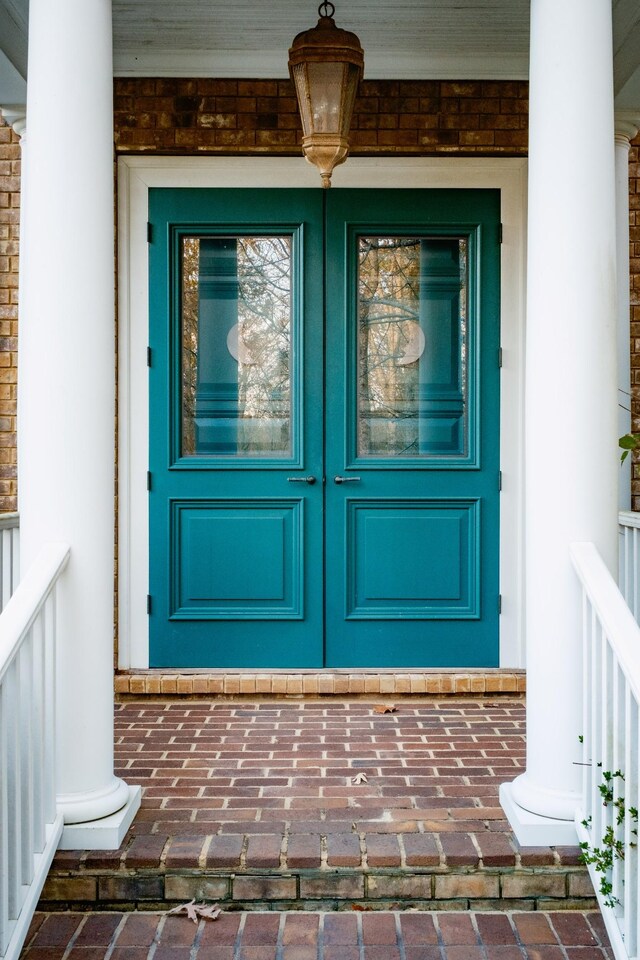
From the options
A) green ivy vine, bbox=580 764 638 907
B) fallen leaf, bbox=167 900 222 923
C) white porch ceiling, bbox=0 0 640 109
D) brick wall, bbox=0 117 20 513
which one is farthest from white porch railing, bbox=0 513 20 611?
green ivy vine, bbox=580 764 638 907

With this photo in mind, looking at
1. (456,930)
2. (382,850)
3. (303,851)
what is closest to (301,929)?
(303,851)

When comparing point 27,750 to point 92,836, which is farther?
point 92,836

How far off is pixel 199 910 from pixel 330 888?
0.40 meters

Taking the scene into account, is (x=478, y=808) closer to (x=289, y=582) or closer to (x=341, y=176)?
(x=289, y=582)

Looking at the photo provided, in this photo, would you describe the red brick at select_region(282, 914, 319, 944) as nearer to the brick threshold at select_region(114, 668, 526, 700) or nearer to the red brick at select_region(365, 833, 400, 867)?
the red brick at select_region(365, 833, 400, 867)

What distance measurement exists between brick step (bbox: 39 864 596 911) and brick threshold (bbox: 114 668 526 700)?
1.63 meters

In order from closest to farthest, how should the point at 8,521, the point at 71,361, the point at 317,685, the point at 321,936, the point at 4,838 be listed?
the point at 4,838, the point at 321,936, the point at 71,361, the point at 8,521, the point at 317,685

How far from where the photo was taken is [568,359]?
8.75 feet

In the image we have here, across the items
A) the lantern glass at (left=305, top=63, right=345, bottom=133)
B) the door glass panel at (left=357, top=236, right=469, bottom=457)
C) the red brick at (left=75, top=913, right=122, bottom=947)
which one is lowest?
the red brick at (left=75, top=913, right=122, bottom=947)

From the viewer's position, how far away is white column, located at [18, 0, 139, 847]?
8.64ft

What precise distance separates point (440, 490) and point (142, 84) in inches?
101

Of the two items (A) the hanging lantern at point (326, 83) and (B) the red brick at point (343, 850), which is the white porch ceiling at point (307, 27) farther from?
(B) the red brick at point (343, 850)

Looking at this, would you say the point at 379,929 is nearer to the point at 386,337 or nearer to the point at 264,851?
the point at 264,851

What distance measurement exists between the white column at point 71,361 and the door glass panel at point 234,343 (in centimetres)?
163
